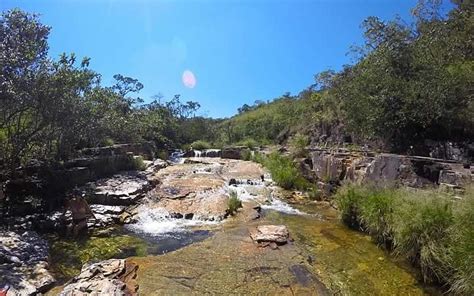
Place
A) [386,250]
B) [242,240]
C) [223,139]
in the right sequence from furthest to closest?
[223,139]
[242,240]
[386,250]

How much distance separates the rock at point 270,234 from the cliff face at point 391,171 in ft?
9.59

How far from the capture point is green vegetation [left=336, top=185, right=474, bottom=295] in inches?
170

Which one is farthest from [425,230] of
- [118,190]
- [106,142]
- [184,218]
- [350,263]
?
[106,142]

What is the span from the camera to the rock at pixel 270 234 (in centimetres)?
702

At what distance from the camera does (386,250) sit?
6605mm

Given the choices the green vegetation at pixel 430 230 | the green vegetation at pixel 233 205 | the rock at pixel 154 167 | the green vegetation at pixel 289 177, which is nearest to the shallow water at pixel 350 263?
the green vegetation at pixel 430 230

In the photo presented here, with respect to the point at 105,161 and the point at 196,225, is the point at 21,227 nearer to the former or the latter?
the point at 196,225

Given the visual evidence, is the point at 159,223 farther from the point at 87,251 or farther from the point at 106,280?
the point at 106,280

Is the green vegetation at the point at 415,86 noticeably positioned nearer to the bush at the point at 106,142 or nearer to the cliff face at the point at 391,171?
the cliff face at the point at 391,171

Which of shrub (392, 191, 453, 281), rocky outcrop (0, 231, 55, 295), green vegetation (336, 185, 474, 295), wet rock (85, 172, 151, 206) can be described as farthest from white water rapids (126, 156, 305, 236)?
shrub (392, 191, 453, 281)

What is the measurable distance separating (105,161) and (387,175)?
1088 cm

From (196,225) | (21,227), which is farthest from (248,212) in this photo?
(21,227)

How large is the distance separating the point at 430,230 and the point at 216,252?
3.69 meters

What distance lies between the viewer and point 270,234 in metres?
7.30
